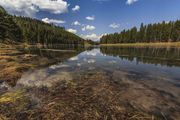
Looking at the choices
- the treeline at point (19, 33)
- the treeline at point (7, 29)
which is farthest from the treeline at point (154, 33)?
the treeline at point (7, 29)

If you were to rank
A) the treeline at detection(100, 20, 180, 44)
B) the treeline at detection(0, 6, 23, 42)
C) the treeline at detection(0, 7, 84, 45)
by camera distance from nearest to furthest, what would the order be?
the treeline at detection(0, 6, 23, 42) < the treeline at detection(0, 7, 84, 45) < the treeline at detection(100, 20, 180, 44)

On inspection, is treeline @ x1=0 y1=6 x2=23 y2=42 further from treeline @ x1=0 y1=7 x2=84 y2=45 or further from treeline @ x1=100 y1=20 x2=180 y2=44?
treeline @ x1=100 y1=20 x2=180 y2=44

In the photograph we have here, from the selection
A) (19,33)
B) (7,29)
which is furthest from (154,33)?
(7,29)

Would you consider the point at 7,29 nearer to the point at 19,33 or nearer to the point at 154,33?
the point at 19,33

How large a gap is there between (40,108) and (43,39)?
138192 millimetres

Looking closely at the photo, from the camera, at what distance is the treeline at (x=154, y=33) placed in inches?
4727

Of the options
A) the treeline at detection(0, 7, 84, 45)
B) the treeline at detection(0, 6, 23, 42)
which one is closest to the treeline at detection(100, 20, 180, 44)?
the treeline at detection(0, 7, 84, 45)

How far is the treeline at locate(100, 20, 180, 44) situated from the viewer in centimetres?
12006

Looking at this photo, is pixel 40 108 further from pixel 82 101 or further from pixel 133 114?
pixel 133 114

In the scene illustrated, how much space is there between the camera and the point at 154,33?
133 m

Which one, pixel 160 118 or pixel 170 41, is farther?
pixel 170 41

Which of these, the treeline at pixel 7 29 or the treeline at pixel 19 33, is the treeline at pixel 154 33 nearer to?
the treeline at pixel 19 33

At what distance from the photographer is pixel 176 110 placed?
28.9 feet

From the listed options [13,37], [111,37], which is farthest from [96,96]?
[111,37]
